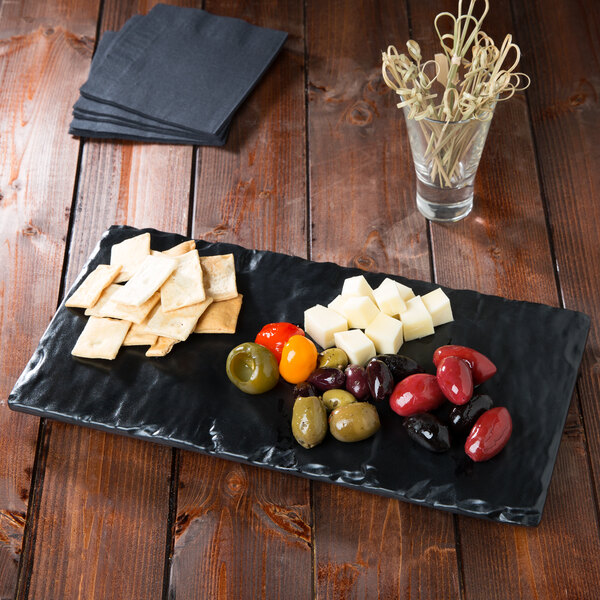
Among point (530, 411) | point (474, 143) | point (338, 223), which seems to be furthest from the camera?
point (338, 223)

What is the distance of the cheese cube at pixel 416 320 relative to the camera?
1.49 meters

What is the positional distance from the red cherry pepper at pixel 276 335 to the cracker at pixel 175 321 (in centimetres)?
13

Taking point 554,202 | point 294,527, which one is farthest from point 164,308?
point 554,202

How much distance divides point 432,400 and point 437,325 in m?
0.23

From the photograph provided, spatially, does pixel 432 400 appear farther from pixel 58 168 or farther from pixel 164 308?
pixel 58 168

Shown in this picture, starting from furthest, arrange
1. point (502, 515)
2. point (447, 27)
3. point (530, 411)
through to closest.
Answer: point (447, 27) → point (530, 411) → point (502, 515)

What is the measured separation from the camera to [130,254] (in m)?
1.66

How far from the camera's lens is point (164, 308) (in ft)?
4.98

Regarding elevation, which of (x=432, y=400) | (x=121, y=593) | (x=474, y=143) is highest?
(x=474, y=143)

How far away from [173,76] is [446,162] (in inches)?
→ 33.4

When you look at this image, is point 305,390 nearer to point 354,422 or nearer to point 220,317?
point 354,422

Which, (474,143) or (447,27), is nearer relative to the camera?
(474,143)

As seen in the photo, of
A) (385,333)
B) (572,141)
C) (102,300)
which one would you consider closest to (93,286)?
(102,300)

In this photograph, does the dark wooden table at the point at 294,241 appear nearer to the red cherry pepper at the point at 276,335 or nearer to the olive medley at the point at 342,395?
the olive medley at the point at 342,395
